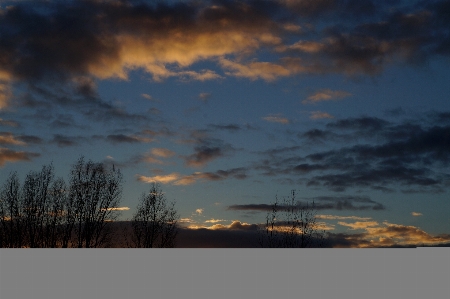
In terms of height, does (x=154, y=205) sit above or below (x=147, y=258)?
above

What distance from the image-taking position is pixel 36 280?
6480 mm

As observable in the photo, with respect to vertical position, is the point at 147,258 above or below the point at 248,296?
above

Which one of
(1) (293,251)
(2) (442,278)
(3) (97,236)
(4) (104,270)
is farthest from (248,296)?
(3) (97,236)

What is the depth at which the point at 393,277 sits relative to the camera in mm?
6754

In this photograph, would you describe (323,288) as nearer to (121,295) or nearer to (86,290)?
(121,295)

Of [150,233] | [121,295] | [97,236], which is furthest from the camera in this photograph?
[150,233]

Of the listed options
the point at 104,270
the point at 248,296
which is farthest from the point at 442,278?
the point at 104,270

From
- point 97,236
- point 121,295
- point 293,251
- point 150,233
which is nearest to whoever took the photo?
point 121,295

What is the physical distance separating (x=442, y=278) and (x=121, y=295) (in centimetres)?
442

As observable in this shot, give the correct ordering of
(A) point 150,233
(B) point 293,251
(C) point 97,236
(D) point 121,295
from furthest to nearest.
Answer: (A) point 150,233 → (C) point 97,236 → (B) point 293,251 → (D) point 121,295

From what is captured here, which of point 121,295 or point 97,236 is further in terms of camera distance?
point 97,236

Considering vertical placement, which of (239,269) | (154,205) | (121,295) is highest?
(154,205)

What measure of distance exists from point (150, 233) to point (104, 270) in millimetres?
38197

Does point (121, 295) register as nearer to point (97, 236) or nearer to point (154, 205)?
point (97, 236)
